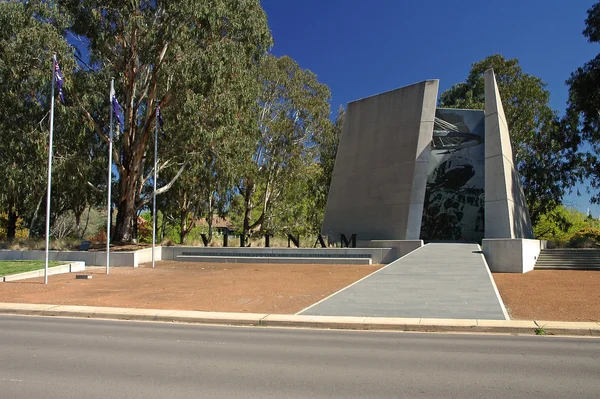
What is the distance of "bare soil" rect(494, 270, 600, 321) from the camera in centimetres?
1298

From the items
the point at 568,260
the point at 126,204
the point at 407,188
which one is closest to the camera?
the point at 568,260

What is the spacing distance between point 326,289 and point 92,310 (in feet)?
25.0

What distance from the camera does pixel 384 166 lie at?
106 feet

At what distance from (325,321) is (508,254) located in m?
13.9

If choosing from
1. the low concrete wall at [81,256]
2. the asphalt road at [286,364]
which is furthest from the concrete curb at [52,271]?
the asphalt road at [286,364]

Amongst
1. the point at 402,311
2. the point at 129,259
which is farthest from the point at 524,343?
the point at 129,259

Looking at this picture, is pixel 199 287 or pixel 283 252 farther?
pixel 283 252

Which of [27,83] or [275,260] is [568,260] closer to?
[275,260]

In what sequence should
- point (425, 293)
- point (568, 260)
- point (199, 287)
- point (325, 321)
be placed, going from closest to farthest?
point (325, 321)
point (425, 293)
point (199, 287)
point (568, 260)

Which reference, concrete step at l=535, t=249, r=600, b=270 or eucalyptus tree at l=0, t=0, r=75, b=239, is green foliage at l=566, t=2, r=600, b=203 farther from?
eucalyptus tree at l=0, t=0, r=75, b=239

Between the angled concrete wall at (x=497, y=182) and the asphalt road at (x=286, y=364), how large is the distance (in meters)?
17.4

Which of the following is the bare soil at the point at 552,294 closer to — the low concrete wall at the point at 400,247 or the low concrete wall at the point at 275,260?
the low concrete wall at the point at 400,247

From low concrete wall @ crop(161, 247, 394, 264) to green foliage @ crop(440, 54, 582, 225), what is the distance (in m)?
23.8

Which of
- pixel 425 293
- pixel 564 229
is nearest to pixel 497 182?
pixel 425 293
